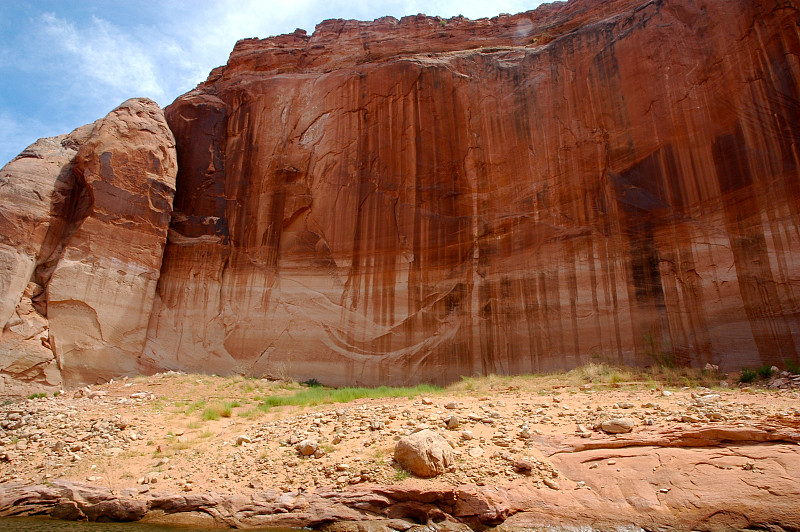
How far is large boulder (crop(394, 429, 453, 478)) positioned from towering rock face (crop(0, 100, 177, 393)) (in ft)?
38.4

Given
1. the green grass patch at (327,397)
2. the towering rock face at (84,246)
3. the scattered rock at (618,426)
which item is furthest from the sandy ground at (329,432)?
the towering rock face at (84,246)

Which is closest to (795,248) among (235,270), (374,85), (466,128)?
(466,128)

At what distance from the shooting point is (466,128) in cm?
1769

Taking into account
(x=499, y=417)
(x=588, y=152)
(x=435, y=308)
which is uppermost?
(x=588, y=152)

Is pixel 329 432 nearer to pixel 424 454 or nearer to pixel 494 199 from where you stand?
pixel 424 454

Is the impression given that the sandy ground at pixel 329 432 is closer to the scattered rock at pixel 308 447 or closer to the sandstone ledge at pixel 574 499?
the scattered rock at pixel 308 447

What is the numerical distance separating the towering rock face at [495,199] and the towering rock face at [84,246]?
115 centimetres

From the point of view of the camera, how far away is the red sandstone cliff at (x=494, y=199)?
42.3ft

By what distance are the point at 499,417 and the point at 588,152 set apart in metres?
10.2

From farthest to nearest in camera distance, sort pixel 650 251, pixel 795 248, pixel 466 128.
A: pixel 466 128 → pixel 650 251 → pixel 795 248

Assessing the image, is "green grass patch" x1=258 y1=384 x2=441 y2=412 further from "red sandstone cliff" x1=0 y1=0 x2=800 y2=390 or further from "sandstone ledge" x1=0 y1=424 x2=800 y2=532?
"sandstone ledge" x1=0 y1=424 x2=800 y2=532

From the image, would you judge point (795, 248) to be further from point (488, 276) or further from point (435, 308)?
point (435, 308)

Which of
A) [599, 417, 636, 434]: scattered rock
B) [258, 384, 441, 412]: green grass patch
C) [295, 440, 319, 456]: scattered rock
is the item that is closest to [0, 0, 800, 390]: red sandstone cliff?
[258, 384, 441, 412]: green grass patch

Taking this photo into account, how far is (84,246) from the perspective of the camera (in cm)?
1534
